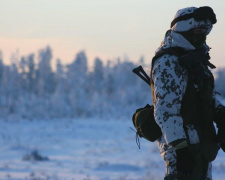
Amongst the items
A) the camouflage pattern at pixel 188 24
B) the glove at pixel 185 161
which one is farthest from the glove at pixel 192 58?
the glove at pixel 185 161

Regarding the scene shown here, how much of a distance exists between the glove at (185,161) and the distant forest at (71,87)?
5570 cm

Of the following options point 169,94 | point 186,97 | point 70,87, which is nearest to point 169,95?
point 169,94

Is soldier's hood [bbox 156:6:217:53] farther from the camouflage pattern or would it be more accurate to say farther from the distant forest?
the distant forest

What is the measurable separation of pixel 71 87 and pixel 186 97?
7646 cm

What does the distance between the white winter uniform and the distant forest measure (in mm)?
55544

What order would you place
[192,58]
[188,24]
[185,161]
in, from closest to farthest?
[185,161], [192,58], [188,24]

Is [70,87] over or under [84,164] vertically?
over

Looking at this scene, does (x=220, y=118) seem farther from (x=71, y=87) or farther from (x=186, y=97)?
(x=71, y=87)

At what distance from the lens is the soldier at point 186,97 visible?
10.7 feet

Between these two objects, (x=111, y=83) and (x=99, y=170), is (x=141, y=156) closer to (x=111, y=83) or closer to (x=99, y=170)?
(x=99, y=170)

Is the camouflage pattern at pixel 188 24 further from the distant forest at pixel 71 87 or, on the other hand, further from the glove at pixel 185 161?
the distant forest at pixel 71 87

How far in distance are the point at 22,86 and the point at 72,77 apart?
8.26m

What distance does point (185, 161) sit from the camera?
322cm

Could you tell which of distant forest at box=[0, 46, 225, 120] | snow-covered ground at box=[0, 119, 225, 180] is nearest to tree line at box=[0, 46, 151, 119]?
distant forest at box=[0, 46, 225, 120]
